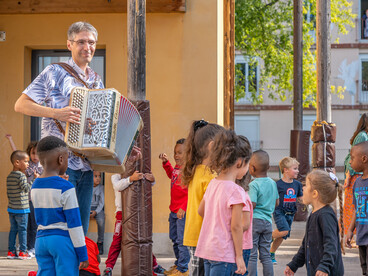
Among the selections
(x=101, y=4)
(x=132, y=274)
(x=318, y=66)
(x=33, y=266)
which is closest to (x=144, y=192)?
(x=132, y=274)

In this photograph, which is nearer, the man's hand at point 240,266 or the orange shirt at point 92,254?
the man's hand at point 240,266

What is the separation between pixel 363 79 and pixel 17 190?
3325 centimetres

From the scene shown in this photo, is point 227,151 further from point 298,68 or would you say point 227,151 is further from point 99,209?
point 298,68

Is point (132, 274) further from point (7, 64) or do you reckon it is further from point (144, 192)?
point (7, 64)

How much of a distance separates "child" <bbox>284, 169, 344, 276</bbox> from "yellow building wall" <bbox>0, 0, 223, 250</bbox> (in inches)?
172

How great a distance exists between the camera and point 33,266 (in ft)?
29.0

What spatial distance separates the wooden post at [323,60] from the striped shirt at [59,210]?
6.84m

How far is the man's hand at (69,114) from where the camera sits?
4.54 meters

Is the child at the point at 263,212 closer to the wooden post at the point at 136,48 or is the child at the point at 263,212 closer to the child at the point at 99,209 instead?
the wooden post at the point at 136,48

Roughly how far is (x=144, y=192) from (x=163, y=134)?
8.58 ft

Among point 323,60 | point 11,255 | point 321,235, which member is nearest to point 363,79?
point 323,60

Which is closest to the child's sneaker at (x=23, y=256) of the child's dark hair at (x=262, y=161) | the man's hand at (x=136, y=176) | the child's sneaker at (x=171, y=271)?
the child's sneaker at (x=171, y=271)

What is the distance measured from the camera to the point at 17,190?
9445 mm

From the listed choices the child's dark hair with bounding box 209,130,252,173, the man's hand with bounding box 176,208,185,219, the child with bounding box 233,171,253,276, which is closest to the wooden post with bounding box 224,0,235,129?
the man's hand with bounding box 176,208,185,219
